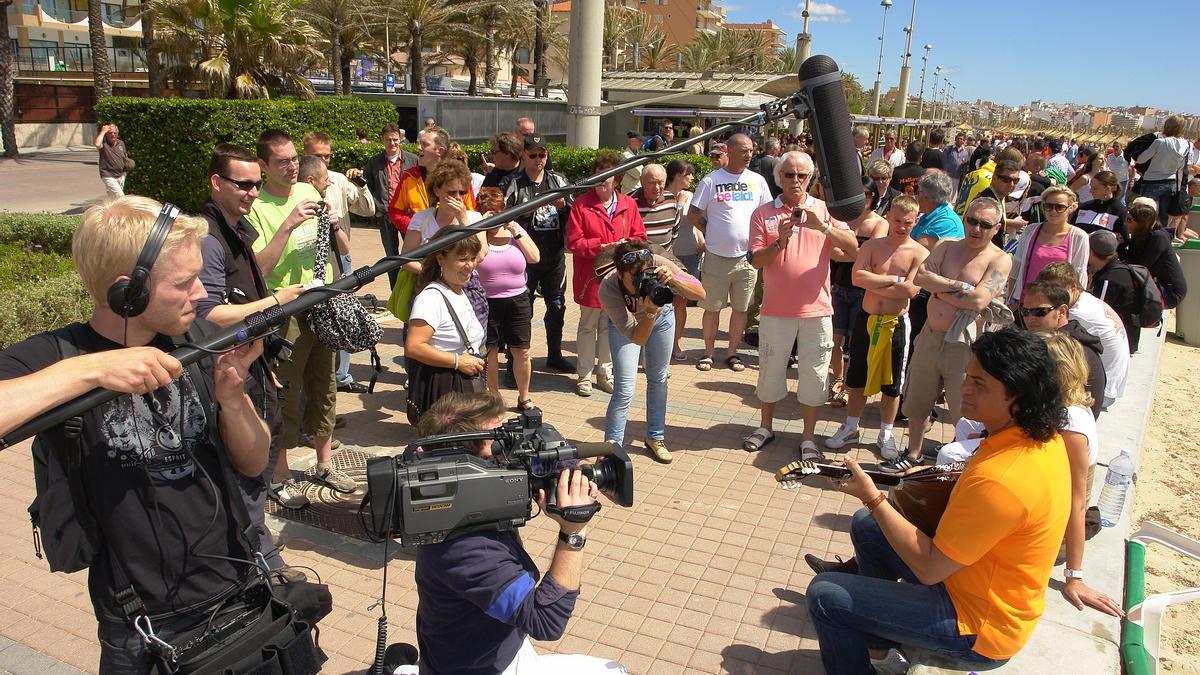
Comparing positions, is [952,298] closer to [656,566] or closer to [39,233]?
[656,566]

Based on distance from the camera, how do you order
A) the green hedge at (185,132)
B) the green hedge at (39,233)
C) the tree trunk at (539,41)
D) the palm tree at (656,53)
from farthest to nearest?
the palm tree at (656,53) < the tree trunk at (539,41) < the green hedge at (185,132) < the green hedge at (39,233)

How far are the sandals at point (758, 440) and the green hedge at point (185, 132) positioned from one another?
1062 centimetres

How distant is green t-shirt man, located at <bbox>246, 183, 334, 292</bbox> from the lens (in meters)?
4.54

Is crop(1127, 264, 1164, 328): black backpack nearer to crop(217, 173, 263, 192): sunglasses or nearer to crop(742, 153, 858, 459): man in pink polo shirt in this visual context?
crop(742, 153, 858, 459): man in pink polo shirt

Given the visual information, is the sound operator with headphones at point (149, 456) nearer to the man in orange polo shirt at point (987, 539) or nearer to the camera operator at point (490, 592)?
the camera operator at point (490, 592)

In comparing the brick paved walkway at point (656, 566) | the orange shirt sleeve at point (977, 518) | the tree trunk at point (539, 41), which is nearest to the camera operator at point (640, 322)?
the brick paved walkway at point (656, 566)

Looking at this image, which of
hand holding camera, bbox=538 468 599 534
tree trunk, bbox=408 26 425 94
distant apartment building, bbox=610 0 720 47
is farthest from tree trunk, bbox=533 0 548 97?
distant apartment building, bbox=610 0 720 47

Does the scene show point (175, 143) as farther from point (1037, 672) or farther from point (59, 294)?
point (1037, 672)

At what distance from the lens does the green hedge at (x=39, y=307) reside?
6.48 metres

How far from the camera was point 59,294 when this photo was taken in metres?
6.93

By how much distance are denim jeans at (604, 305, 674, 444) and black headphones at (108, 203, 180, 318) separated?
141 inches

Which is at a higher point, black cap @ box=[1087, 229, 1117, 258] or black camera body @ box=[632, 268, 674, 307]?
black cap @ box=[1087, 229, 1117, 258]

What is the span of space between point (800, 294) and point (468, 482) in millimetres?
3950

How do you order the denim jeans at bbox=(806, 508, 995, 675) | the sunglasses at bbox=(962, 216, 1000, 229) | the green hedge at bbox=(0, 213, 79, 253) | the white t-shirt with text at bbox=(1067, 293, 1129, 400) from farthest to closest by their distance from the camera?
the green hedge at bbox=(0, 213, 79, 253) < the sunglasses at bbox=(962, 216, 1000, 229) < the white t-shirt with text at bbox=(1067, 293, 1129, 400) < the denim jeans at bbox=(806, 508, 995, 675)
